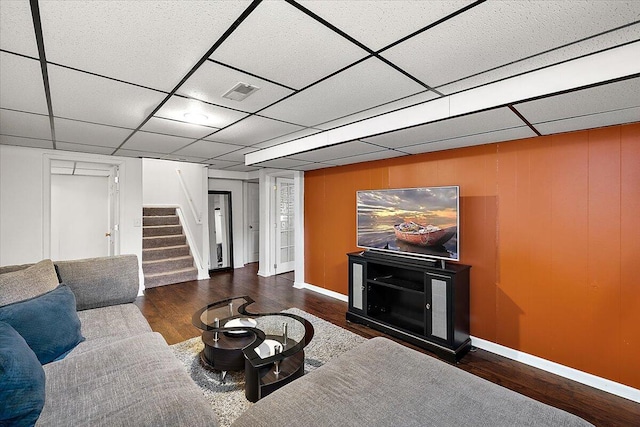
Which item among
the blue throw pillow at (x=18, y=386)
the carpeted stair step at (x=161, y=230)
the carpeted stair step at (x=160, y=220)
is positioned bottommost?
the blue throw pillow at (x=18, y=386)

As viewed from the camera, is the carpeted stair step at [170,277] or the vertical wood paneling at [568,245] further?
the carpeted stair step at [170,277]

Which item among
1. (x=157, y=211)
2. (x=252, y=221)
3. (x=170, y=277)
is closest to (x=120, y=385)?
(x=170, y=277)

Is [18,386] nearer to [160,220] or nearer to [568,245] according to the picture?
[568,245]

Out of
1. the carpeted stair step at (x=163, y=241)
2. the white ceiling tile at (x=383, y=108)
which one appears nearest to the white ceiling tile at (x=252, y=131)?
the white ceiling tile at (x=383, y=108)

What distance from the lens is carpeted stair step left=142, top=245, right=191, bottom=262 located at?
557cm

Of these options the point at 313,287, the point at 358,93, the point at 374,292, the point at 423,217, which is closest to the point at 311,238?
the point at 313,287

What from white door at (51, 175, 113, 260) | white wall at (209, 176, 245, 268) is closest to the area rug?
white wall at (209, 176, 245, 268)

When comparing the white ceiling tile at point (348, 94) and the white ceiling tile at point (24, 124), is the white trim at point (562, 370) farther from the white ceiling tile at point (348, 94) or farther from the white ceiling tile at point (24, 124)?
the white ceiling tile at point (24, 124)

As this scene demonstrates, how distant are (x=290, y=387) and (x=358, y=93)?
181cm

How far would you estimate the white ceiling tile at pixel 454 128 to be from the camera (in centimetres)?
209

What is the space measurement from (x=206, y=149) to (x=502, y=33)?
3.48 m

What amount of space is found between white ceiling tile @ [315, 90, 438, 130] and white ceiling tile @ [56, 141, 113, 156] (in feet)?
9.95

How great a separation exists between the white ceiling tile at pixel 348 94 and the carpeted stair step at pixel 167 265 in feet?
14.3

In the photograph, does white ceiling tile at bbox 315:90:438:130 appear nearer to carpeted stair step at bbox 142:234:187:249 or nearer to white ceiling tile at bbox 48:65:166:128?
white ceiling tile at bbox 48:65:166:128
